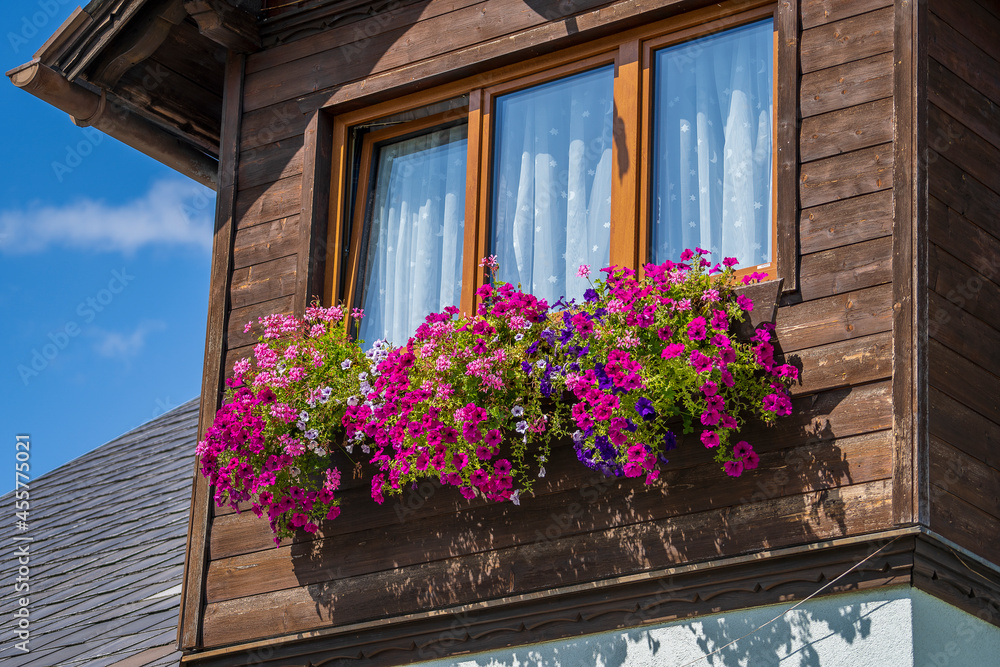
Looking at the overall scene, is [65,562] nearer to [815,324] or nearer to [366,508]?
[366,508]

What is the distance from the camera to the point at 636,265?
6.48m

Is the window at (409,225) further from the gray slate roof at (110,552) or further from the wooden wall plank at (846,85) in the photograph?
the gray slate roof at (110,552)

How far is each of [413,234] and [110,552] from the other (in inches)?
176

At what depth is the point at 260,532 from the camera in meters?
7.04

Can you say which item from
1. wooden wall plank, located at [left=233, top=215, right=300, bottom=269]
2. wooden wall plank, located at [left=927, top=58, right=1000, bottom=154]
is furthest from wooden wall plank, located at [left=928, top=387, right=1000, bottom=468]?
wooden wall plank, located at [left=233, top=215, right=300, bottom=269]

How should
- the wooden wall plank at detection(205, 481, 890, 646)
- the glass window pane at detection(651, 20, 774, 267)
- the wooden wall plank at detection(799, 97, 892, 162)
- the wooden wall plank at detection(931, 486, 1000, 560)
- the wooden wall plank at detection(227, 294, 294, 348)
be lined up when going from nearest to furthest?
the wooden wall plank at detection(931, 486, 1000, 560)
the wooden wall plank at detection(205, 481, 890, 646)
the wooden wall plank at detection(799, 97, 892, 162)
the glass window pane at detection(651, 20, 774, 267)
the wooden wall plank at detection(227, 294, 294, 348)

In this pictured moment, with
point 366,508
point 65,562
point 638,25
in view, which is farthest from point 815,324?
point 65,562

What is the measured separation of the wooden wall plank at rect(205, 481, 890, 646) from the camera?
5.46 m

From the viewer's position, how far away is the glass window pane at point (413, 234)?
734 centimetres

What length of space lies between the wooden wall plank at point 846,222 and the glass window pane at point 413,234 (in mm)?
2100

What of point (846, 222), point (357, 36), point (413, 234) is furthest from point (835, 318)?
point (357, 36)

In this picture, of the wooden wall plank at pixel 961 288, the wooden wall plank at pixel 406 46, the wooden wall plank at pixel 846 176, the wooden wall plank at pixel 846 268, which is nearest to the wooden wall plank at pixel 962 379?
the wooden wall plank at pixel 961 288

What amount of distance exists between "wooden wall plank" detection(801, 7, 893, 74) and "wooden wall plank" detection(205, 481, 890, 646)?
2071 millimetres

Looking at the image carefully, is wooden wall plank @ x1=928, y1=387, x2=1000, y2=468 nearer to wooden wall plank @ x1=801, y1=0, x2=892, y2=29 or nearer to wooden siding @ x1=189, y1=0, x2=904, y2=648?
wooden siding @ x1=189, y1=0, x2=904, y2=648
